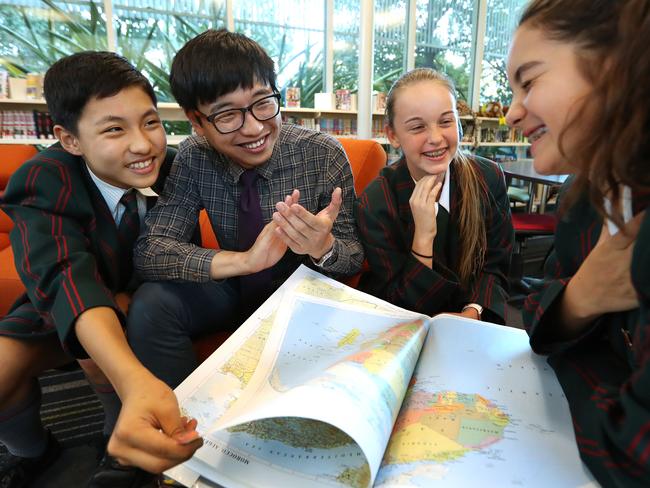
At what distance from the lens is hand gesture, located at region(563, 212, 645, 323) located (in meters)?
0.49

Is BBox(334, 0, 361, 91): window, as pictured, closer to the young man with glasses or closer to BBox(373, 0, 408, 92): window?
BBox(373, 0, 408, 92): window

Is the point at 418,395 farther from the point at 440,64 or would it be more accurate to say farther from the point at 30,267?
the point at 440,64

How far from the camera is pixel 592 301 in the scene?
1.77 ft

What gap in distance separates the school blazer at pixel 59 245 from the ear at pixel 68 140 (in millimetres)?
26

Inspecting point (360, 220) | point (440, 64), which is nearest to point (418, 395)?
point (360, 220)

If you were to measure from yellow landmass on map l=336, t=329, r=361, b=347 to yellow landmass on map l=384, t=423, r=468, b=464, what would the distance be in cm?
17

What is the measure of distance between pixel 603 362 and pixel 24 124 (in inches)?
172

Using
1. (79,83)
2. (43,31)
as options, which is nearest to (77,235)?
(79,83)

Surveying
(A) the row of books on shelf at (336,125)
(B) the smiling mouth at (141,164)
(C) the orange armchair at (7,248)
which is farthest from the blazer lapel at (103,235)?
(A) the row of books on shelf at (336,125)

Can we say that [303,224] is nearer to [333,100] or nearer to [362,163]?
[362,163]

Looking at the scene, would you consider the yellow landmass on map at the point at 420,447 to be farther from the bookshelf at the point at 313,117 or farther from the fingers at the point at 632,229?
the bookshelf at the point at 313,117

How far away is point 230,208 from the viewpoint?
1117 mm

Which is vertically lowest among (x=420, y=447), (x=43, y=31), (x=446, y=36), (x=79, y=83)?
(x=420, y=447)

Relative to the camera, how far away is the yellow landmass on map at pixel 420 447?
0.45 metres
